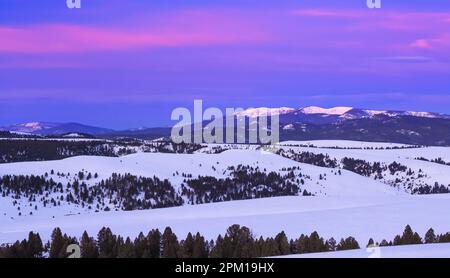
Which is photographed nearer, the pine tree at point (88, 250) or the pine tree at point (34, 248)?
the pine tree at point (88, 250)

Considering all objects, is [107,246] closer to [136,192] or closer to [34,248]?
[34,248]

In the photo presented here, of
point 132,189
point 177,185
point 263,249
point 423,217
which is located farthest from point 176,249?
point 177,185

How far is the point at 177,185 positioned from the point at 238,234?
143 meters

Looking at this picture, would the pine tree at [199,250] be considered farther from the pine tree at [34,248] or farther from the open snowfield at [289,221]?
the open snowfield at [289,221]

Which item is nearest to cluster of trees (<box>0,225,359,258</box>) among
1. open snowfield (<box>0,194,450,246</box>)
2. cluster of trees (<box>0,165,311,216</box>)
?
open snowfield (<box>0,194,450,246</box>)

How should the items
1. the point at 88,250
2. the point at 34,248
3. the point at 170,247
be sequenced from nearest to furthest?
the point at 88,250 → the point at 170,247 → the point at 34,248

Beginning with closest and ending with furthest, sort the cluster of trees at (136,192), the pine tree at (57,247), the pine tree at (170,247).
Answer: the pine tree at (170,247), the pine tree at (57,247), the cluster of trees at (136,192)

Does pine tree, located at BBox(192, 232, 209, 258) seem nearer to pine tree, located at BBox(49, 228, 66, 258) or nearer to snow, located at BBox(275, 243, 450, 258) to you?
pine tree, located at BBox(49, 228, 66, 258)

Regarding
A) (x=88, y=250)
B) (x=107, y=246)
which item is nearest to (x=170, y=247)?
(x=107, y=246)

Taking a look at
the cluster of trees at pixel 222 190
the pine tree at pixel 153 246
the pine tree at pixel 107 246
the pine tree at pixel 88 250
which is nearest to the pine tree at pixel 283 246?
the pine tree at pixel 153 246

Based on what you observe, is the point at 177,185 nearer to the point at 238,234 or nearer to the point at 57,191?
the point at 57,191

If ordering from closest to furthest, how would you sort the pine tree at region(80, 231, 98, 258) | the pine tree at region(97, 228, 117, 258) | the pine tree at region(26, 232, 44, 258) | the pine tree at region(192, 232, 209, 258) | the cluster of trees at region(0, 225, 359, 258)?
the cluster of trees at region(0, 225, 359, 258), the pine tree at region(192, 232, 209, 258), the pine tree at region(80, 231, 98, 258), the pine tree at region(97, 228, 117, 258), the pine tree at region(26, 232, 44, 258)
